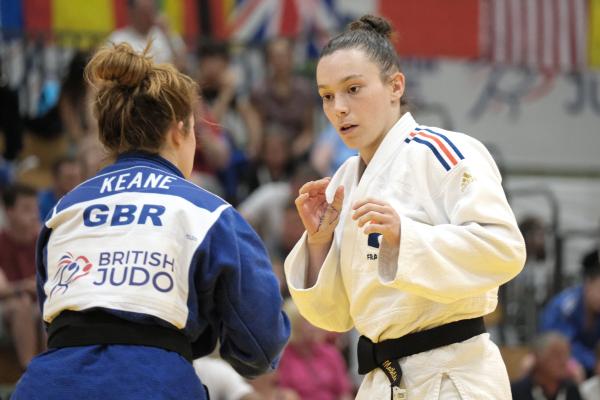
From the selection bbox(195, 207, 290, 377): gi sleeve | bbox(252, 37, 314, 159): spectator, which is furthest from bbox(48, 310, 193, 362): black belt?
bbox(252, 37, 314, 159): spectator

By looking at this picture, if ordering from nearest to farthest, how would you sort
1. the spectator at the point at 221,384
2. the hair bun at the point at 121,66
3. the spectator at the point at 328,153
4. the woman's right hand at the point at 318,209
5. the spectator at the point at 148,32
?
the hair bun at the point at 121,66 < the woman's right hand at the point at 318,209 < the spectator at the point at 221,384 < the spectator at the point at 148,32 < the spectator at the point at 328,153

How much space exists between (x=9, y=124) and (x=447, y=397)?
6.31 m

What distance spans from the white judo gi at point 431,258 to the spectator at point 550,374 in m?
4.48

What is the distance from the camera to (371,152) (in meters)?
3.88

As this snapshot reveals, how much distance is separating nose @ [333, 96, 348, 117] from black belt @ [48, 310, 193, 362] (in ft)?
3.06

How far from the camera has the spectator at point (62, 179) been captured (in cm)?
798

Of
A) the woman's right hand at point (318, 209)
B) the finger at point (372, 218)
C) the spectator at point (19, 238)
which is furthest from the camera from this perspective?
the spectator at point (19, 238)

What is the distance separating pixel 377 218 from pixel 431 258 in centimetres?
22

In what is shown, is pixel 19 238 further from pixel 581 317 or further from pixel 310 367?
pixel 581 317

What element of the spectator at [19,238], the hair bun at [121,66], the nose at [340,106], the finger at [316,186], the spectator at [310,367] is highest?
the hair bun at [121,66]

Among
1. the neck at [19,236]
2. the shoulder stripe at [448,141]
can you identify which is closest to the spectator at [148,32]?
the neck at [19,236]

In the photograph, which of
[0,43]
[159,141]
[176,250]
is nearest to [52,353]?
[176,250]

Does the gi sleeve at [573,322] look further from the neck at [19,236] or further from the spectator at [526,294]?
the neck at [19,236]

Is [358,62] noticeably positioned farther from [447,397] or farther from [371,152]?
[447,397]
